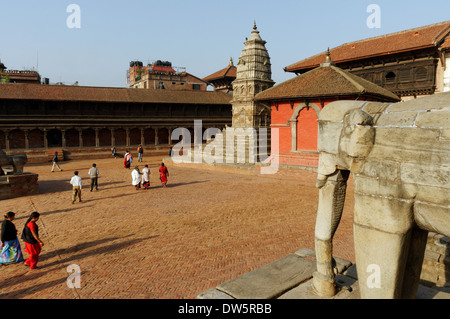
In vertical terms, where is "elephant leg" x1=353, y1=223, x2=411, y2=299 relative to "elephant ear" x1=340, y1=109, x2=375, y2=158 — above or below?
below

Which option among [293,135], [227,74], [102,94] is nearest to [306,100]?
[293,135]

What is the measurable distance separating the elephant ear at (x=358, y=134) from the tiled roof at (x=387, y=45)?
932 inches

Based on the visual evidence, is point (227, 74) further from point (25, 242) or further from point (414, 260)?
Result: point (414, 260)

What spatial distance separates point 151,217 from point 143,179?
18.0 feet

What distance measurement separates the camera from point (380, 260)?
10.7ft

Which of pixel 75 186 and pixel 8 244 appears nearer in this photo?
pixel 8 244

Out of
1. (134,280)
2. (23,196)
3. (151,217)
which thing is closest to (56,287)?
(134,280)

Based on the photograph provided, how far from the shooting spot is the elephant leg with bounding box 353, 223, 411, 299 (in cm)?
319

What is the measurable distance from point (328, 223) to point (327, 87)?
16.7 meters

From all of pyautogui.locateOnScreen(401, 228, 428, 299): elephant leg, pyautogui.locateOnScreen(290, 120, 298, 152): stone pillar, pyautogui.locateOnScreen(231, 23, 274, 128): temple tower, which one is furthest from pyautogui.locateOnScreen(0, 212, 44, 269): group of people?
pyautogui.locateOnScreen(231, 23, 274, 128): temple tower

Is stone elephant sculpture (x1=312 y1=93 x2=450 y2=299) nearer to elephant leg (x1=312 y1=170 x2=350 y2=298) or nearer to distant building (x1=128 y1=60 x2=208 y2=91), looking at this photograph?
elephant leg (x1=312 y1=170 x2=350 y2=298)

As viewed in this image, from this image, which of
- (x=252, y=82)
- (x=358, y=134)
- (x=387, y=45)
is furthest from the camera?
(x=252, y=82)
